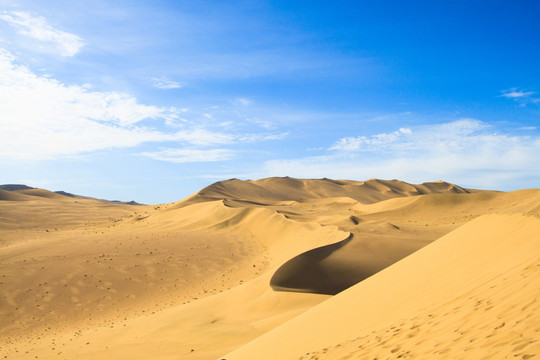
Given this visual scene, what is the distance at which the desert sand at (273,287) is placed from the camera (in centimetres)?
527

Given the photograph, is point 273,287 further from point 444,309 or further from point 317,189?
point 317,189

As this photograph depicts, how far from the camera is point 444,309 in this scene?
18.8 ft

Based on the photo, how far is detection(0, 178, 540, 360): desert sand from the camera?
5269 millimetres

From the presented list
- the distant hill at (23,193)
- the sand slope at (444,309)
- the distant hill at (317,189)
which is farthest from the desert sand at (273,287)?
the distant hill at (23,193)

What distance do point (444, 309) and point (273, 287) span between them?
839 cm

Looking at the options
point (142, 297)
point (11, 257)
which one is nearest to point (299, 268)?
point (142, 297)

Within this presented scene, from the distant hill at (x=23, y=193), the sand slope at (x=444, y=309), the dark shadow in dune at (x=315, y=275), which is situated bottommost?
the dark shadow in dune at (x=315, y=275)

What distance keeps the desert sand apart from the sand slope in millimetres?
28

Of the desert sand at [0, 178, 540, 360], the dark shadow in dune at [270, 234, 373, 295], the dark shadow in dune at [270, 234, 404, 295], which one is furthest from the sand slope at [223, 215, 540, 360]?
the dark shadow in dune at [270, 234, 404, 295]

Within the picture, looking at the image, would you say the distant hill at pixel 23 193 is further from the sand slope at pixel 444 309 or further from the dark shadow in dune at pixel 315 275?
the sand slope at pixel 444 309

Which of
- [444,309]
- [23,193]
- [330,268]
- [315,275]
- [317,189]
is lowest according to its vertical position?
[315,275]

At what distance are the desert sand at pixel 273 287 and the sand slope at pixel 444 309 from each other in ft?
0.09

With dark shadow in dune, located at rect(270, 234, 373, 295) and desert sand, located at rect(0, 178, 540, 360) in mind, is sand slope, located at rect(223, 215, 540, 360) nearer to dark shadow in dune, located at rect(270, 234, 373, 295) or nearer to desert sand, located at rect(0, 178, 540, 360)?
desert sand, located at rect(0, 178, 540, 360)

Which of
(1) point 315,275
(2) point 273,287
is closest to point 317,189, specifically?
(1) point 315,275
